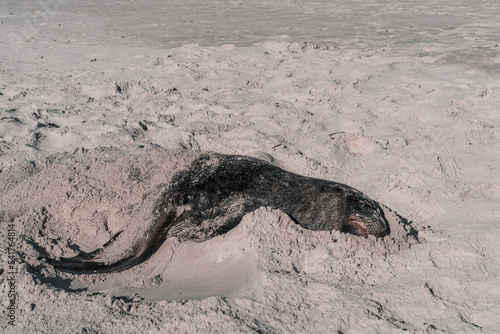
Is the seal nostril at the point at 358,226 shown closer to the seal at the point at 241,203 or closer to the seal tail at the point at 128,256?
the seal at the point at 241,203

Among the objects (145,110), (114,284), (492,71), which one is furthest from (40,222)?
(492,71)

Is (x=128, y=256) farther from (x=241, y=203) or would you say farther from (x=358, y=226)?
(x=358, y=226)

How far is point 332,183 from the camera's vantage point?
154 inches

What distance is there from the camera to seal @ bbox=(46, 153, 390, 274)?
11.6ft

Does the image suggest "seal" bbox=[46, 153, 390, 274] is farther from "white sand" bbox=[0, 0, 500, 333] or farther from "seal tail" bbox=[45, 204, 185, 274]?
"white sand" bbox=[0, 0, 500, 333]

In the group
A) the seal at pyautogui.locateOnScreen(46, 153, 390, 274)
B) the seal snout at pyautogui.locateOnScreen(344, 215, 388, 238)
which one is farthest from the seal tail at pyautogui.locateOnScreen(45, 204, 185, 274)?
the seal snout at pyautogui.locateOnScreen(344, 215, 388, 238)

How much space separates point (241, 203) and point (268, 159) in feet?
3.17

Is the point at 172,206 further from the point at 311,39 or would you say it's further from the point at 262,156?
the point at 311,39

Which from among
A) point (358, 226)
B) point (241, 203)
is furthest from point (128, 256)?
point (358, 226)

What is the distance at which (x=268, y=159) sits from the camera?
179 inches

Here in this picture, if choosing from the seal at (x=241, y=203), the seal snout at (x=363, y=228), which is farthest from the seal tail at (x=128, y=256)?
the seal snout at (x=363, y=228)

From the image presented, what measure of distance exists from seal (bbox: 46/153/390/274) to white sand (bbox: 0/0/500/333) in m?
0.13

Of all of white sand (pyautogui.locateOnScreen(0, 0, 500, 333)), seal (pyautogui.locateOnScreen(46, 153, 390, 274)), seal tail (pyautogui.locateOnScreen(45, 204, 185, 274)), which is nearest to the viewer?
white sand (pyautogui.locateOnScreen(0, 0, 500, 333))

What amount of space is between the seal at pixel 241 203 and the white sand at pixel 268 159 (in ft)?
0.43
